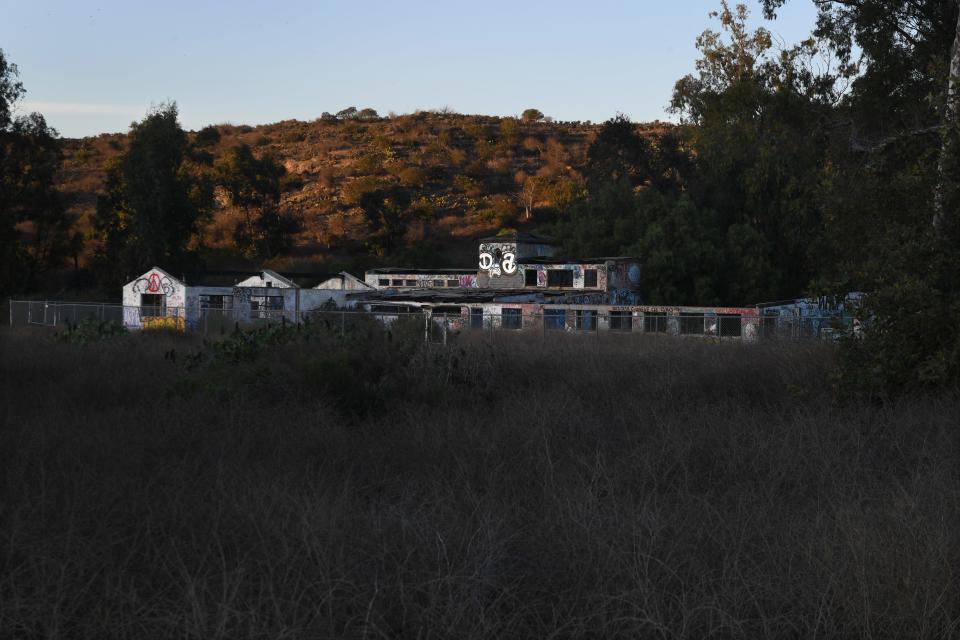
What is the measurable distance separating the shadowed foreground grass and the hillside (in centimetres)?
5108

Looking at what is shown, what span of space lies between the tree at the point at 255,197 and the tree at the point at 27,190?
1363cm

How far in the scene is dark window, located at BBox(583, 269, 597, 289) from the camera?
1779 inches

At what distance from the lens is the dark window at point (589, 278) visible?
148 feet

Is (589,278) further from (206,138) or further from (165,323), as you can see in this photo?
(206,138)

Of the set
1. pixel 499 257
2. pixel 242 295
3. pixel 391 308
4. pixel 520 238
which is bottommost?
pixel 391 308

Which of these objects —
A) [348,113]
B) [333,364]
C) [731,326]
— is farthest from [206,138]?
[333,364]

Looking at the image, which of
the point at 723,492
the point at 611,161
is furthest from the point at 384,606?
the point at 611,161

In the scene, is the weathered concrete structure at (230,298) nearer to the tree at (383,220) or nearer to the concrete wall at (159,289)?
the concrete wall at (159,289)

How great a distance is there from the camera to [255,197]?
66.6 meters

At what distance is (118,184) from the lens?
191 ft

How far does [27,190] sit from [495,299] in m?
29.5

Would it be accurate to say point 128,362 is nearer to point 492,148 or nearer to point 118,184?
point 118,184

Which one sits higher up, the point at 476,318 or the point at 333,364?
the point at 476,318

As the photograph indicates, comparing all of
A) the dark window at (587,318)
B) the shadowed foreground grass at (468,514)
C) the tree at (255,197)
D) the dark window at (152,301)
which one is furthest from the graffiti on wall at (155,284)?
the shadowed foreground grass at (468,514)
